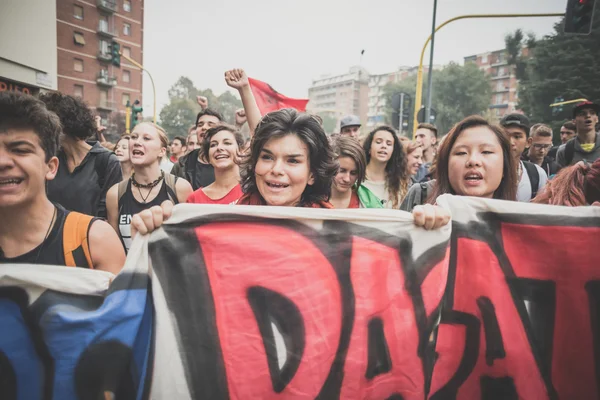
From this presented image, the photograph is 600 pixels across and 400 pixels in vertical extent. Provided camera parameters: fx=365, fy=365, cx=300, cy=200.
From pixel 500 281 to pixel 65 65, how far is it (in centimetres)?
4245

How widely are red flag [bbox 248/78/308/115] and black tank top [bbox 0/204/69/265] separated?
82.8 inches

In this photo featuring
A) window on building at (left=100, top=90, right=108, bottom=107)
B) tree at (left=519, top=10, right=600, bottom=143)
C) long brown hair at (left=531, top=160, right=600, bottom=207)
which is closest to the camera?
long brown hair at (left=531, top=160, right=600, bottom=207)

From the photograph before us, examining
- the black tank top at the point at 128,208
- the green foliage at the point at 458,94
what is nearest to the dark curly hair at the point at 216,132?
the black tank top at the point at 128,208

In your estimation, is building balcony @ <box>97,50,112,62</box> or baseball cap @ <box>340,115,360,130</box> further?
building balcony @ <box>97,50,112,62</box>

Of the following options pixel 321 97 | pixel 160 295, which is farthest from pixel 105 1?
pixel 321 97

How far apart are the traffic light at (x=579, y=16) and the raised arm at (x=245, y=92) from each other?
26.3 feet

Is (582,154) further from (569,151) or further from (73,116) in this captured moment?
(73,116)

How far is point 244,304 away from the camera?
155 cm

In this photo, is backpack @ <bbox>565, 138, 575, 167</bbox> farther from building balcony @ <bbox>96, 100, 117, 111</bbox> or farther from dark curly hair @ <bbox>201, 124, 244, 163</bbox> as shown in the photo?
building balcony @ <bbox>96, 100, 117, 111</bbox>

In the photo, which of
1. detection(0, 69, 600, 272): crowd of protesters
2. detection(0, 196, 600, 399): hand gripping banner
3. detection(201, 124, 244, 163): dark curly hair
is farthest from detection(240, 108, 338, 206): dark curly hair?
detection(201, 124, 244, 163): dark curly hair

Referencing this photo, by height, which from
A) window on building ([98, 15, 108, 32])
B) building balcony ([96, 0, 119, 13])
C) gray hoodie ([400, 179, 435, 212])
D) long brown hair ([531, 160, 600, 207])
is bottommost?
gray hoodie ([400, 179, 435, 212])

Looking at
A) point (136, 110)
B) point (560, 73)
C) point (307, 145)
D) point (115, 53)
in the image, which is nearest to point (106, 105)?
point (136, 110)

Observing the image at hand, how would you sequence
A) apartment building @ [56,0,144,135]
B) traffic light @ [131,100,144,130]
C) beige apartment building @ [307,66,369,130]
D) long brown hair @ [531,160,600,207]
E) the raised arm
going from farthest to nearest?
beige apartment building @ [307,66,369,130] < apartment building @ [56,0,144,135] < traffic light @ [131,100,144,130] < the raised arm < long brown hair @ [531,160,600,207]

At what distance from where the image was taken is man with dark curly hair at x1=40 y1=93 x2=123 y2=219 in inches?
121
